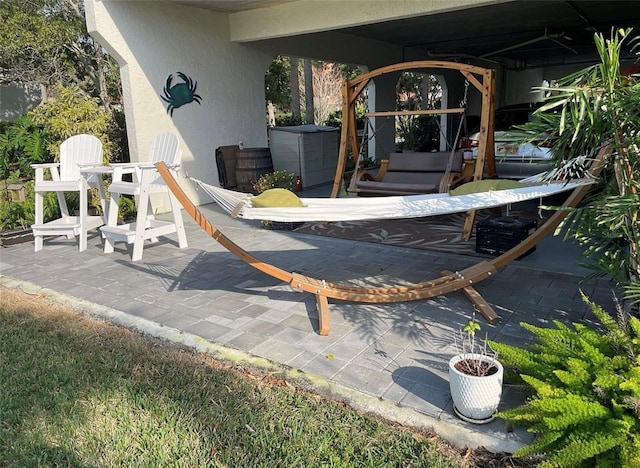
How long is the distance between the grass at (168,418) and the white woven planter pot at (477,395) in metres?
0.20

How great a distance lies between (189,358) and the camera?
104 inches

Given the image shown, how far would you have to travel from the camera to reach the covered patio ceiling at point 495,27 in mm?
7805

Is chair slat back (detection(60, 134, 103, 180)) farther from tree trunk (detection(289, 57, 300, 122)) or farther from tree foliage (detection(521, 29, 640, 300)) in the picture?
tree trunk (detection(289, 57, 300, 122))

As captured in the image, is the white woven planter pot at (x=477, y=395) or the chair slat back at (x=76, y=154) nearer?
the white woven planter pot at (x=477, y=395)

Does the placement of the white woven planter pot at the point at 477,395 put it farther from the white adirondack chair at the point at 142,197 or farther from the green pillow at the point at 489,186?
the white adirondack chair at the point at 142,197

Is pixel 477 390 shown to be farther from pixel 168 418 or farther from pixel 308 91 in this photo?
pixel 308 91

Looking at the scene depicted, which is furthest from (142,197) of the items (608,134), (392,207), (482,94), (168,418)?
(608,134)

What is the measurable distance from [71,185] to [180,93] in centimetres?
296

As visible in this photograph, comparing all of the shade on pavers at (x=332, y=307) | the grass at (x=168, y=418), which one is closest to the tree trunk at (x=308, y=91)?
the shade on pavers at (x=332, y=307)

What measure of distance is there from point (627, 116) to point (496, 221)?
101 inches

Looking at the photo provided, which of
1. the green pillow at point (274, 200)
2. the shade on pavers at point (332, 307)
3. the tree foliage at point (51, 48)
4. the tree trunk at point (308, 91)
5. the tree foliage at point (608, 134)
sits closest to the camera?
the tree foliage at point (608, 134)

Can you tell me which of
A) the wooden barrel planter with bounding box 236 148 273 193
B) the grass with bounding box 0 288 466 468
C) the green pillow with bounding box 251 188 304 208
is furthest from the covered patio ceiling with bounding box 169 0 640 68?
the grass with bounding box 0 288 466 468

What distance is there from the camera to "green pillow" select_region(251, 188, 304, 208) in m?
3.20

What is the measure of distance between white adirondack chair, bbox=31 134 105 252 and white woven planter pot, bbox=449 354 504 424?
4.44 meters
